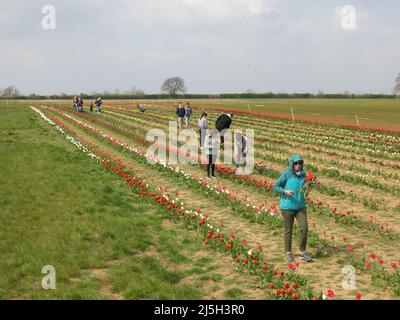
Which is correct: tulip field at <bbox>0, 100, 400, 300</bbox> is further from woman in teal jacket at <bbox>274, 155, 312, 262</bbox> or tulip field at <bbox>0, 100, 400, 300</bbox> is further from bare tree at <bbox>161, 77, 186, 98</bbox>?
bare tree at <bbox>161, 77, 186, 98</bbox>

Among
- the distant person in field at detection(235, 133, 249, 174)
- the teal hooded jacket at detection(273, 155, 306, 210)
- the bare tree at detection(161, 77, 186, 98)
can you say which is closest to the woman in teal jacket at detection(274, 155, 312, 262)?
the teal hooded jacket at detection(273, 155, 306, 210)

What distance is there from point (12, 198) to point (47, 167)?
509 centimetres

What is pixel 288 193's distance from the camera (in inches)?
311

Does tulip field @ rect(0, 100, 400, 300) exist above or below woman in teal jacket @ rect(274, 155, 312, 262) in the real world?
below

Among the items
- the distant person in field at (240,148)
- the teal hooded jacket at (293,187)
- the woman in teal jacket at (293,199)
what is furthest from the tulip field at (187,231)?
the teal hooded jacket at (293,187)

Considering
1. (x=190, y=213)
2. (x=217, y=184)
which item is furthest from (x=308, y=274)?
(x=217, y=184)

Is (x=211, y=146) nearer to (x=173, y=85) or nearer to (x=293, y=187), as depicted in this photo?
(x=293, y=187)

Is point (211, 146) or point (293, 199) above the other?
point (211, 146)

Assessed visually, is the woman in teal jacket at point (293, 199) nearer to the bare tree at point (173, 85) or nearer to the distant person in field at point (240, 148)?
the distant person in field at point (240, 148)

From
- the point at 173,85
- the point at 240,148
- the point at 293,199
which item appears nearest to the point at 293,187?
the point at 293,199

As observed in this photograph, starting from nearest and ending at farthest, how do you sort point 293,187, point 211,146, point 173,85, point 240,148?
point 293,187, point 211,146, point 240,148, point 173,85

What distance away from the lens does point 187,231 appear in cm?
1004

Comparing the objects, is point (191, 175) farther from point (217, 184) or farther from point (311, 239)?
point (311, 239)

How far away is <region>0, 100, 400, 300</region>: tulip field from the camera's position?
23.1 ft
